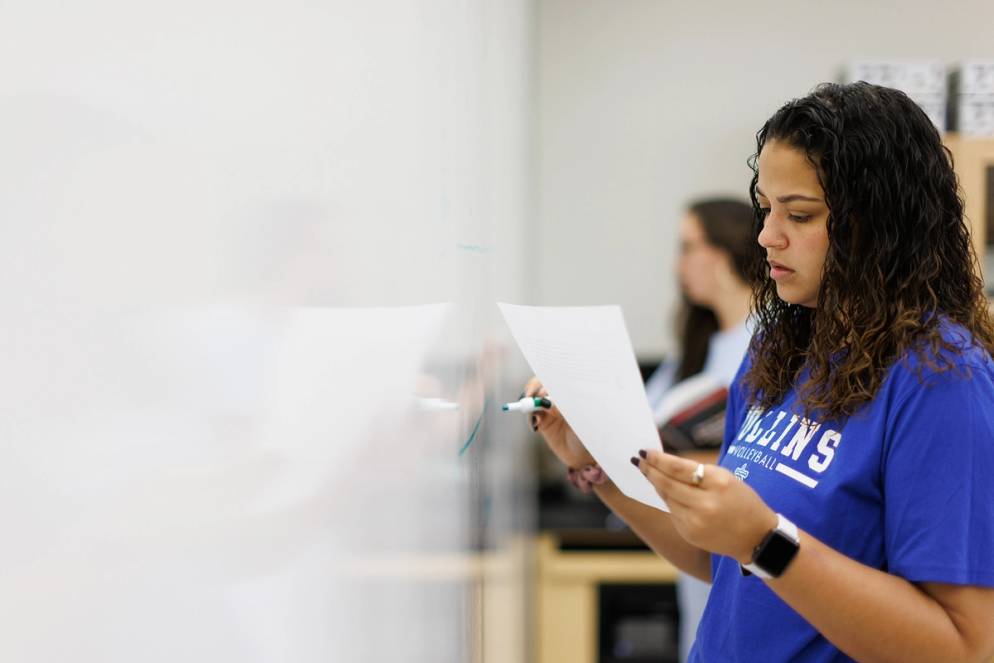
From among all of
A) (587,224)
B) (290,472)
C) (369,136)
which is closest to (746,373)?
(369,136)

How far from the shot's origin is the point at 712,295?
2.24 m

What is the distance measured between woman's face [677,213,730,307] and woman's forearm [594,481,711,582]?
4.03 ft

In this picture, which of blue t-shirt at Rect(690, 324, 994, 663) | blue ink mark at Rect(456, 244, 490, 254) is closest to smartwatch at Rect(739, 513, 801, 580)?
blue t-shirt at Rect(690, 324, 994, 663)

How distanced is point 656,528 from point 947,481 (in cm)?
39

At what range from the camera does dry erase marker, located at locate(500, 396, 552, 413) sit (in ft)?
3.12

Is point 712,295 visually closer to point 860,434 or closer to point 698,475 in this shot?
point 860,434

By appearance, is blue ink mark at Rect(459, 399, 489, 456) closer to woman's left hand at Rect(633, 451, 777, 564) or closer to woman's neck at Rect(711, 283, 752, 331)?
woman's left hand at Rect(633, 451, 777, 564)

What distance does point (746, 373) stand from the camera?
40.7 inches

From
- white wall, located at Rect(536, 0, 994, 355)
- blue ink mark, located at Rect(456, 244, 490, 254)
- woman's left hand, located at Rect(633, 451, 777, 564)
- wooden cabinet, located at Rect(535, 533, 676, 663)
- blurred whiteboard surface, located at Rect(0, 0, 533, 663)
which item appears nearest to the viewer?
blurred whiteboard surface, located at Rect(0, 0, 533, 663)

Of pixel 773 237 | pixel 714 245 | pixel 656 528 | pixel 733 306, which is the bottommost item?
pixel 656 528

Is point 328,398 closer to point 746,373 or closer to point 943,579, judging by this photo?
point 943,579

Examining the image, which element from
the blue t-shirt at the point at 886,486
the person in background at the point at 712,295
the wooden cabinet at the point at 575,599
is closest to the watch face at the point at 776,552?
the blue t-shirt at the point at 886,486

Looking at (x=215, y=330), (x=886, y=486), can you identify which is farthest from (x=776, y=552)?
(x=215, y=330)

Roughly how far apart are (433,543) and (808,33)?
2.99 m
